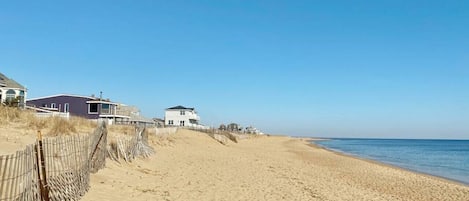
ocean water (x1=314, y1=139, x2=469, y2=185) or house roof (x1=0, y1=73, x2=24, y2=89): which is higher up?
house roof (x1=0, y1=73, x2=24, y2=89)

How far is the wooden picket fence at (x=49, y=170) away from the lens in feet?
19.2

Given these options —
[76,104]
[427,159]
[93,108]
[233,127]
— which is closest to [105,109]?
[93,108]

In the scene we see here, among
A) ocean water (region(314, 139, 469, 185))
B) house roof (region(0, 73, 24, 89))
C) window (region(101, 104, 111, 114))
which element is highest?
house roof (region(0, 73, 24, 89))

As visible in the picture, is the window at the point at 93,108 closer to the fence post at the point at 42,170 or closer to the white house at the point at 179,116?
the white house at the point at 179,116

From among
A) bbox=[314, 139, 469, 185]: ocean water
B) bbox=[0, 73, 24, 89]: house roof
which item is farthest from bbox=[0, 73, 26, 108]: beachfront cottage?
bbox=[314, 139, 469, 185]: ocean water

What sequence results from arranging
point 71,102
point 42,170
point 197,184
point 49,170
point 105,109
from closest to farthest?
point 42,170 → point 49,170 → point 197,184 → point 71,102 → point 105,109

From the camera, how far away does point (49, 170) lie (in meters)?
7.55

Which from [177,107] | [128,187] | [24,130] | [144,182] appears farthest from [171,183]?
[177,107]

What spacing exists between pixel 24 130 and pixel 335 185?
39.7 feet

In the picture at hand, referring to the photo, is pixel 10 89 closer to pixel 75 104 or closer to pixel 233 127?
pixel 75 104

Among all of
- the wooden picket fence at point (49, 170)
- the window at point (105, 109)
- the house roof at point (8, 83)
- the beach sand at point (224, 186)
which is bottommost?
the beach sand at point (224, 186)

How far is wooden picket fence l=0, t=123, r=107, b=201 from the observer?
5844 millimetres

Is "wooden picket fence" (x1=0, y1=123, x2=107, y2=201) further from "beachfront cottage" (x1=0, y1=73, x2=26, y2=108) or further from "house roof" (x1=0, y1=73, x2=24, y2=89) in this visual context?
"house roof" (x1=0, y1=73, x2=24, y2=89)

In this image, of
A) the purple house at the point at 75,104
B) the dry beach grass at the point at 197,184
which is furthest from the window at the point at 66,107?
the dry beach grass at the point at 197,184
